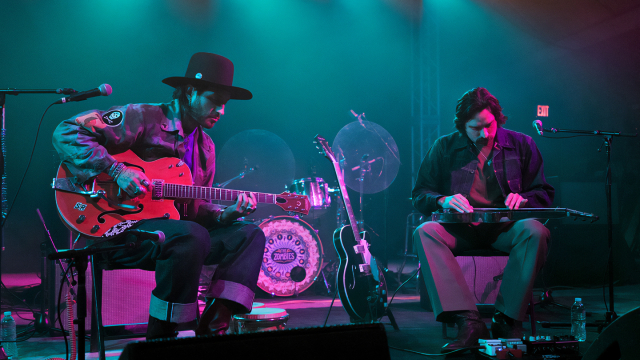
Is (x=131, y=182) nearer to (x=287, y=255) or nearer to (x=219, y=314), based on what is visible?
(x=219, y=314)

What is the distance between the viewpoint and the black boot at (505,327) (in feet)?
8.09

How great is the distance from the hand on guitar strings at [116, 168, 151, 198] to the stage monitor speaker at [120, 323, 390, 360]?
176 centimetres

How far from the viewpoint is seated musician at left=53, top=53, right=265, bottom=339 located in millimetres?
2309

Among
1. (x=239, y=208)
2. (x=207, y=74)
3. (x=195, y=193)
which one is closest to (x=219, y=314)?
(x=239, y=208)

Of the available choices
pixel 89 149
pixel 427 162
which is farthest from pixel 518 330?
pixel 89 149

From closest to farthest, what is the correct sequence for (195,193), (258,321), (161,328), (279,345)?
(279,345), (161,328), (258,321), (195,193)

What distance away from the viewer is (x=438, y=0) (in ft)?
22.4

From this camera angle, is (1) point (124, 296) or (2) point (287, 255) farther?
(2) point (287, 255)

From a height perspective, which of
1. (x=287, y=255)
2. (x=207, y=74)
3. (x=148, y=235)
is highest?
(x=207, y=74)

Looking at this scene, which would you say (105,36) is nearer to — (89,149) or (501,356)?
(89,149)

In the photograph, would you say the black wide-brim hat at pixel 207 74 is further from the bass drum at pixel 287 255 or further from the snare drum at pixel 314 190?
the snare drum at pixel 314 190

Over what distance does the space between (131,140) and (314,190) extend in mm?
2984

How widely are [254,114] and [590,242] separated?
16.9 feet

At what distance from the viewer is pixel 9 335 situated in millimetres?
2990
